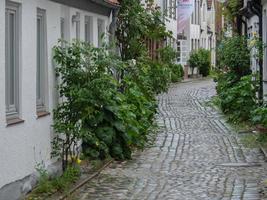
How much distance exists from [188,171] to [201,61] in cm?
4254

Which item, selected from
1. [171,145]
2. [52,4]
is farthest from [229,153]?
[52,4]

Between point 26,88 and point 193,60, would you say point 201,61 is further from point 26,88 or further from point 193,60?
point 26,88

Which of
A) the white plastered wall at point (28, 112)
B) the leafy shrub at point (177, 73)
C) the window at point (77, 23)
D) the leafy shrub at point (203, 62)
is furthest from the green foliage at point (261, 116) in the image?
the leafy shrub at point (203, 62)

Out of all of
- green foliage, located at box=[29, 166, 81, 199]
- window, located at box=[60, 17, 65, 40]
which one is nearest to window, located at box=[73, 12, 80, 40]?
window, located at box=[60, 17, 65, 40]

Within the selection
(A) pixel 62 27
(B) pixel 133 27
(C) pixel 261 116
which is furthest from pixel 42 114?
(B) pixel 133 27

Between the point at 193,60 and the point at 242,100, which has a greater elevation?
the point at 193,60

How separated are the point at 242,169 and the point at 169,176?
56.0 inches

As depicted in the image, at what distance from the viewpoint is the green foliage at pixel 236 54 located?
2275 centimetres

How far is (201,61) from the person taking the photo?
54125 millimetres

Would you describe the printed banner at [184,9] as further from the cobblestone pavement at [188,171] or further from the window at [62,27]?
the window at [62,27]

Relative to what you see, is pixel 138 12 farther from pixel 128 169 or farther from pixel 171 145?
pixel 128 169

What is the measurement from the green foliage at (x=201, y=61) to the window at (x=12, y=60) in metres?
44.3

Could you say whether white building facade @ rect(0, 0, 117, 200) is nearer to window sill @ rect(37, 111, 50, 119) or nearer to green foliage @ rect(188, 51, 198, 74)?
window sill @ rect(37, 111, 50, 119)

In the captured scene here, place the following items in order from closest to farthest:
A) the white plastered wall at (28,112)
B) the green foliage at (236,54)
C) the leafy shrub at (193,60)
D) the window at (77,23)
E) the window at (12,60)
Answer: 1. the white plastered wall at (28,112)
2. the window at (12,60)
3. the window at (77,23)
4. the green foliage at (236,54)
5. the leafy shrub at (193,60)
